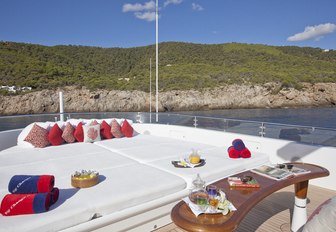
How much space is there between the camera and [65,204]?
6.12 feet

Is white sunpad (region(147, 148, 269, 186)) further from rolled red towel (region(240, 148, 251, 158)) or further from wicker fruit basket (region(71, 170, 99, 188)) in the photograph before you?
wicker fruit basket (region(71, 170, 99, 188))

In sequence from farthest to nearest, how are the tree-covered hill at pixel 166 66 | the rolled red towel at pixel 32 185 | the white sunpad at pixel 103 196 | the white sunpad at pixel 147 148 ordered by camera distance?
the tree-covered hill at pixel 166 66, the white sunpad at pixel 147 148, the rolled red towel at pixel 32 185, the white sunpad at pixel 103 196

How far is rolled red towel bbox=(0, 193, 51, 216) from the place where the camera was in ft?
5.57

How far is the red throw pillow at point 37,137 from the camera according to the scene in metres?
3.94

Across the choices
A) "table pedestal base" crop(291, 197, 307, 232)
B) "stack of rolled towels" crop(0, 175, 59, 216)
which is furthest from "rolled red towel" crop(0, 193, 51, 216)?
"table pedestal base" crop(291, 197, 307, 232)

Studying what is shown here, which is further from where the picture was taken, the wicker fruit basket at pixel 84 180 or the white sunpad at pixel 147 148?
the white sunpad at pixel 147 148

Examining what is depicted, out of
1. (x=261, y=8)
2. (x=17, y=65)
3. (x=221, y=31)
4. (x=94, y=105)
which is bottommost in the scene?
(x=94, y=105)

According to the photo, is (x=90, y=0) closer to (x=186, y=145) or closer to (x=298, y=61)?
(x=186, y=145)

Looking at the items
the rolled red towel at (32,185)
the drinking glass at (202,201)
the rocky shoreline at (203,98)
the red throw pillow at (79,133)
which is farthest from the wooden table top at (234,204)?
the rocky shoreline at (203,98)

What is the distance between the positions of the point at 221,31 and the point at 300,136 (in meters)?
17.6

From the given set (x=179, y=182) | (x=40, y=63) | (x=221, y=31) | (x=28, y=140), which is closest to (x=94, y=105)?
(x=40, y=63)

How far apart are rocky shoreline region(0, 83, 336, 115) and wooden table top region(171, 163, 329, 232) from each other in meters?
26.7

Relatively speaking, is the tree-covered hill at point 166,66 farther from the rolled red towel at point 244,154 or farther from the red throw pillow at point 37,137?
the rolled red towel at point 244,154

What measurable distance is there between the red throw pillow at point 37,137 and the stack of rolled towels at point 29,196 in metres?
2.14
